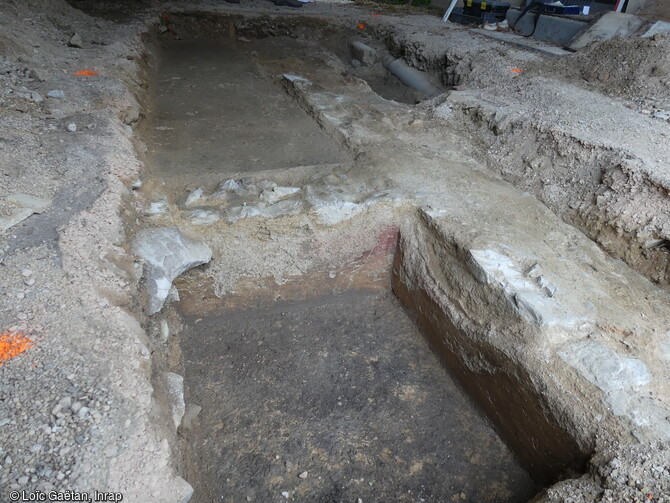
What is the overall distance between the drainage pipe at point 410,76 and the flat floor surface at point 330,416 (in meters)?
3.70

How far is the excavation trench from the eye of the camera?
2152mm

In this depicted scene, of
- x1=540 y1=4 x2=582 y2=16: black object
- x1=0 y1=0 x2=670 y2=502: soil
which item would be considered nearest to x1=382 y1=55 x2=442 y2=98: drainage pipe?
x1=0 y1=0 x2=670 y2=502: soil

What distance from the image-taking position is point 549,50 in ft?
19.0

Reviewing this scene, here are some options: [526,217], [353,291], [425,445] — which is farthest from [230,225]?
[526,217]

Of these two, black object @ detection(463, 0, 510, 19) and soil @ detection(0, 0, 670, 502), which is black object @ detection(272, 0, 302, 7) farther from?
soil @ detection(0, 0, 670, 502)

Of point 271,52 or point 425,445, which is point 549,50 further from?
point 425,445

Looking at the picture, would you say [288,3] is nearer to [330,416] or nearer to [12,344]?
[330,416]

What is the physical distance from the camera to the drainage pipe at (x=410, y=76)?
18.9 feet

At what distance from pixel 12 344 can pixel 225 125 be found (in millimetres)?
2774

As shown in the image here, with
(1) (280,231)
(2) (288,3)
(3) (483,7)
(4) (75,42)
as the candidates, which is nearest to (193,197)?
(1) (280,231)

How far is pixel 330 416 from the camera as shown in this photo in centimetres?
244

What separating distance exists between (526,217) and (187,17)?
663 cm

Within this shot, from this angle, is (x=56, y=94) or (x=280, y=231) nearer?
(x=280, y=231)

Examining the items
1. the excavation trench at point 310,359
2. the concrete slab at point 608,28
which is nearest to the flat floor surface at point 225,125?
the excavation trench at point 310,359
